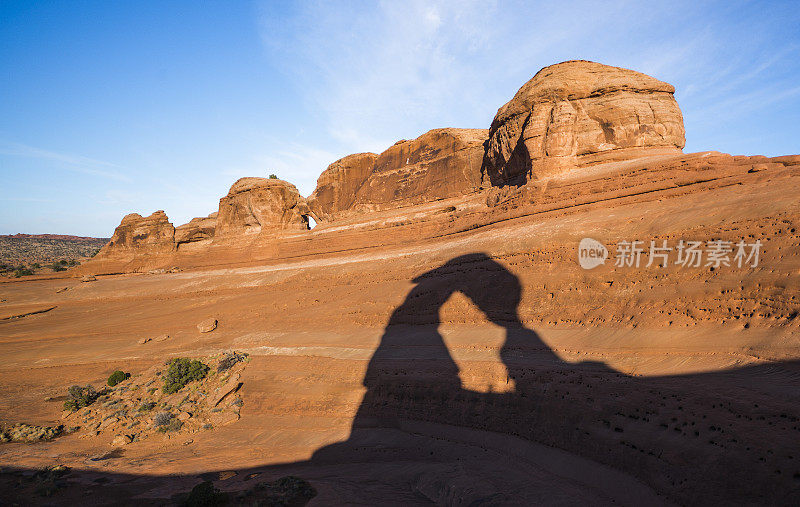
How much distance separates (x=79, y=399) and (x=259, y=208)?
2752cm

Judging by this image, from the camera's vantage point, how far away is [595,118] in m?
24.6

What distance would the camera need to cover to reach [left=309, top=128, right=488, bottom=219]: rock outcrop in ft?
127

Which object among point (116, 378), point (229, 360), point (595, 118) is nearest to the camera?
point (229, 360)

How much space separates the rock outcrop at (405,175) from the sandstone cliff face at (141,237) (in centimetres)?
1932

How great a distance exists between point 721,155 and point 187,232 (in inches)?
2048

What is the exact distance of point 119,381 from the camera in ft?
64.4

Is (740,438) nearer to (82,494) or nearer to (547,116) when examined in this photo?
(82,494)

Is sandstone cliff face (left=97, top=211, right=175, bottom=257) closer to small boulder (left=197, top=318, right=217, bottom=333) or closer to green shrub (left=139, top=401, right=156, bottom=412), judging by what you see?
small boulder (left=197, top=318, right=217, bottom=333)

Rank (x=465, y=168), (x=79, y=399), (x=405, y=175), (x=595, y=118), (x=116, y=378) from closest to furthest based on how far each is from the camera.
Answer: (x=79, y=399), (x=116, y=378), (x=595, y=118), (x=465, y=168), (x=405, y=175)

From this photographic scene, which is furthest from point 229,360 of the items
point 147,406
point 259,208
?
point 259,208

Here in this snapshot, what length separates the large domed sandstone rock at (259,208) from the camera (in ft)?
138

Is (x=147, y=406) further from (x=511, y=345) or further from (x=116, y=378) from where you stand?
(x=511, y=345)

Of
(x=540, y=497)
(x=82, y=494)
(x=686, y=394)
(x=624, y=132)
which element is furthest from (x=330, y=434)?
(x=624, y=132)

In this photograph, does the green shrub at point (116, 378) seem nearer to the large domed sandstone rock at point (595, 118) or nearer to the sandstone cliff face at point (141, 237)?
the large domed sandstone rock at point (595, 118)
